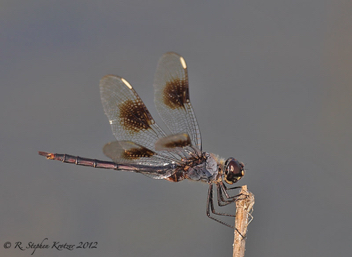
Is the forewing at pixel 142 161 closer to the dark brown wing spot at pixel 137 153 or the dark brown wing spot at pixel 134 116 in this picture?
the dark brown wing spot at pixel 137 153

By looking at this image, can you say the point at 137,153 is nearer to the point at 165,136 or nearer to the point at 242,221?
the point at 165,136

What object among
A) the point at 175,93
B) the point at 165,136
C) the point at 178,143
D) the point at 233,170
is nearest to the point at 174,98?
the point at 175,93

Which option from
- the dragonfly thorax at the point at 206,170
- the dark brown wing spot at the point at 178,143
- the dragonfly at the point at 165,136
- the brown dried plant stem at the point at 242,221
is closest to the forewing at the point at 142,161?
the dragonfly at the point at 165,136

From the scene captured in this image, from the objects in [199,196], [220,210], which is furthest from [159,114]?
[220,210]

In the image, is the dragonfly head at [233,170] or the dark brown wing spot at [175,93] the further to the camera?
the dark brown wing spot at [175,93]

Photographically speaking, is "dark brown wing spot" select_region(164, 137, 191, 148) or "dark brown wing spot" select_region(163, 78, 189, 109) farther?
"dark brown wing spot" select_region(163, 78, 189, 109)

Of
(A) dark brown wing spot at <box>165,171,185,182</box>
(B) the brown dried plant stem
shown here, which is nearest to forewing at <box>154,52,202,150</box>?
(A) dark brown wing spot at <box>165,171,185,182</box>

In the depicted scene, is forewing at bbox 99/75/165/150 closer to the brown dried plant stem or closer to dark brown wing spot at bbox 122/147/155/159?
dark brown wing spot at bbox 122/147/155/159
